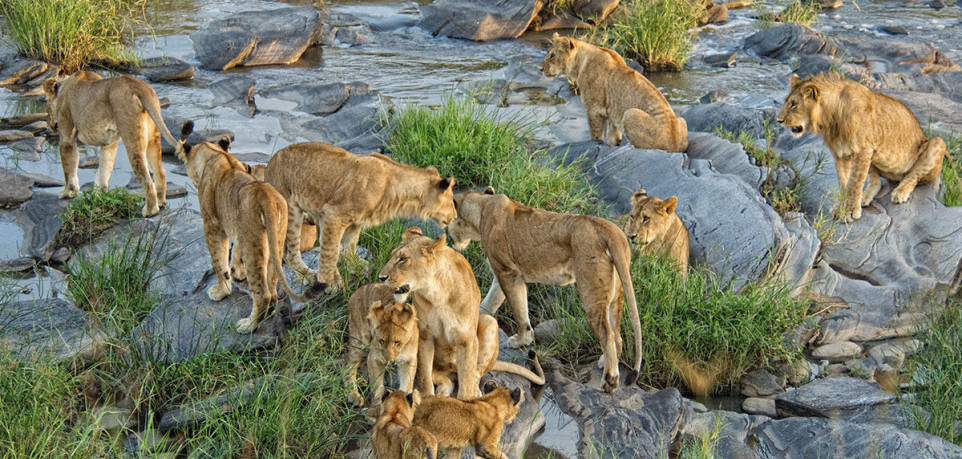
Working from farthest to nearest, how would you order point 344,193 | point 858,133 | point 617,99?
point 617,99 → point 858,133 → point 344,193

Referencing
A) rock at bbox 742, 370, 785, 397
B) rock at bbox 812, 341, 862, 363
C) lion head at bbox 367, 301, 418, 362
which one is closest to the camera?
lion head at bbox 367, 301, 418, 362

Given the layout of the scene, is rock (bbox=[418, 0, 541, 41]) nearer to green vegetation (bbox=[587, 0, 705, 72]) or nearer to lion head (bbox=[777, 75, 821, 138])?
green vegetation (bbox=[587, 0, 705, 72])

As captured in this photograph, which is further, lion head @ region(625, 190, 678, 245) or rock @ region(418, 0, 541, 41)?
rock @ region(418, 0, 541, 41)

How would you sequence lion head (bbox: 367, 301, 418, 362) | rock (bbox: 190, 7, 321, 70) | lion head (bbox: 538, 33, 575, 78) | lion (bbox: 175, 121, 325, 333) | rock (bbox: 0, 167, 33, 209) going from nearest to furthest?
lion head (bbox: 367, 301, 418, 362)
lion (bbox: 175, 121, 325, 333)
rock (bbox: 0, 167, 33, 209)
lion head (bbox: 538, 33, 575, 78)
rock (bbox: 190, 7, 321, 70)

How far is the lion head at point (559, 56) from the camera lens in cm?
1122

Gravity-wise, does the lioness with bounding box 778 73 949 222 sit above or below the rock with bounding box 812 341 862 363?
above

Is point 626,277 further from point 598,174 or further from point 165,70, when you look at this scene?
point 165,70

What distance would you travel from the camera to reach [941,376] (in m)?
6.51

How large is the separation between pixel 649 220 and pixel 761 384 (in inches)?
55.9

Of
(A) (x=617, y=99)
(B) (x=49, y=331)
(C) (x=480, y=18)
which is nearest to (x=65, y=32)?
(C) (x=480, y=18)

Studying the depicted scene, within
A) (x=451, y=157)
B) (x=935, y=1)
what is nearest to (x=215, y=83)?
(x=451, y=157)

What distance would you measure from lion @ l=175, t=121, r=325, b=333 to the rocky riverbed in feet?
0.81

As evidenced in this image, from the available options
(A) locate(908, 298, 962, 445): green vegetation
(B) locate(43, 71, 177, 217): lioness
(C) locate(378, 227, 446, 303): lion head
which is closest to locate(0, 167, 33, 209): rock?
(B) locate(43, 71, 177, 217): lioness

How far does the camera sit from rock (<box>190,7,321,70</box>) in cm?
1507
